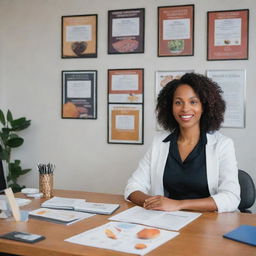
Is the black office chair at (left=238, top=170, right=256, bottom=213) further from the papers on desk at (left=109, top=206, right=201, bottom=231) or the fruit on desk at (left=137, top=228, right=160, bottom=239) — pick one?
the fruit on desk at (left=137, top=228, right=160, bottom=239)

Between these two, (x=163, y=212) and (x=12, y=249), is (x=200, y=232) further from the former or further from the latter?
(x=12, y=249)

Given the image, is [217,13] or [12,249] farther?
[217,13]

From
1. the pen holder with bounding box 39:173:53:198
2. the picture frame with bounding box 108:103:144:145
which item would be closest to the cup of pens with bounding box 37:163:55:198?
the pen holder with bounding box 39:173:53:198

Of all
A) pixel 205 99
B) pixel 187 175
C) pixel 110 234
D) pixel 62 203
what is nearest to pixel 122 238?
pixel 110 234

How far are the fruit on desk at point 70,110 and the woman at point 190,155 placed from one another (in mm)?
1442

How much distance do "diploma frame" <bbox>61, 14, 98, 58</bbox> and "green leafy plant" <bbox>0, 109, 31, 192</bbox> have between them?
78cm

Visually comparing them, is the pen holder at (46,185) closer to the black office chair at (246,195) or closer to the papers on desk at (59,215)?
the papers on desk at (59,215)

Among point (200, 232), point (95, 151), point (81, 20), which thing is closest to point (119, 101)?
point (95, 151)

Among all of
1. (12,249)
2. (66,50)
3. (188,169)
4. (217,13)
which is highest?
(217,13)

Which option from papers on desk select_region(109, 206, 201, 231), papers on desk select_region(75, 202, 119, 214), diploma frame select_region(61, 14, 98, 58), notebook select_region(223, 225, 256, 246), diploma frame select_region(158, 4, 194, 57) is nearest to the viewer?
notebook select_region(223, 225, 256, 246)

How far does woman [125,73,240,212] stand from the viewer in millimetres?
2172

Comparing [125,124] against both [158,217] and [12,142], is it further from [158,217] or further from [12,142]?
[158,217]

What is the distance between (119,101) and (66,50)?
2.43 feet

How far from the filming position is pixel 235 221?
1.73 m
